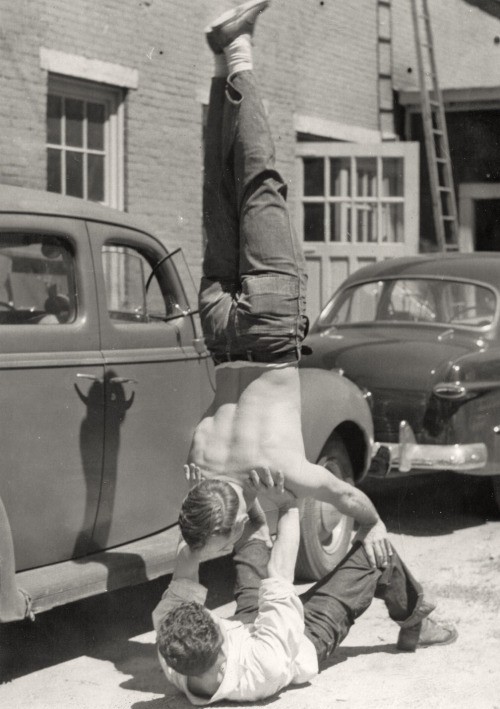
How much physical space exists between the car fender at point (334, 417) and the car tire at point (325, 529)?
8 centimetres

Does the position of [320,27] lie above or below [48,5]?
above

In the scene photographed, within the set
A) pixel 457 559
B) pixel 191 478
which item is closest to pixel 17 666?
pixel 191 478

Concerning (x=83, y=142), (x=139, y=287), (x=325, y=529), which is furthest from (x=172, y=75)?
(x=325, y=529)

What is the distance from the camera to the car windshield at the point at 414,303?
7.88 m

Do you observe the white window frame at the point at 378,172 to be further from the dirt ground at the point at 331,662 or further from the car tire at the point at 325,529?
the car tire at the point at 325,529

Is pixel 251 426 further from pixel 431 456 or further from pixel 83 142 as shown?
pixel 83 142

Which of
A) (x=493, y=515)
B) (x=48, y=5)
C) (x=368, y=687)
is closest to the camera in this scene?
(x=368, y=687)

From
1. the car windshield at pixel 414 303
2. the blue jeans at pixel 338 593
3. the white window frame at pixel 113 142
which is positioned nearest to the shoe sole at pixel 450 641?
the blue jeans at pixel 338 593

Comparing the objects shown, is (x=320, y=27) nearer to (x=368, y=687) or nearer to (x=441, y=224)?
(x=441, y=224)

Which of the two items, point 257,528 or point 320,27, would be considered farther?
point 320,27

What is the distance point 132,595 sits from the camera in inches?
229

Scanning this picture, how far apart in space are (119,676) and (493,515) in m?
3.91

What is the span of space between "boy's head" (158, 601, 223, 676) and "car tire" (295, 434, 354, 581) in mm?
1878

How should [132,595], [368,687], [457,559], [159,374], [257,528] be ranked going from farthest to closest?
[457,559] < [132,595] < [159,374] < [257,528] < [368,687]
